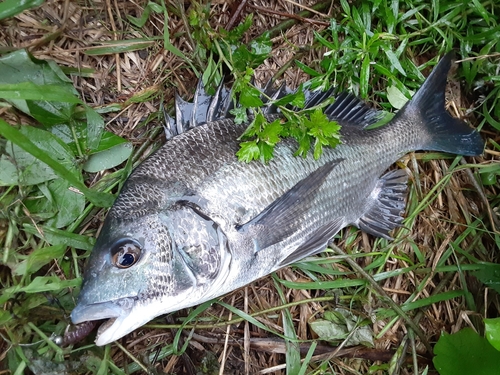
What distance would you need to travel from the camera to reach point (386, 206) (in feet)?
8.43

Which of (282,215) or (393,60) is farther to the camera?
(393,60)

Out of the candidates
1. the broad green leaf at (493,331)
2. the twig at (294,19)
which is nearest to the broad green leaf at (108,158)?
the twig at (294,19)

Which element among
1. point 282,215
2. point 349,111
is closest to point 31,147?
point 282,215

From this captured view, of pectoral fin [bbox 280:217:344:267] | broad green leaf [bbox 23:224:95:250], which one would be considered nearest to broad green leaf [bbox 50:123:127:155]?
broad green leaf [bbox 23:224:95:250]

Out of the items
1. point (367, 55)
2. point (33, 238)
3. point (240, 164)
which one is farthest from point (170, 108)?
point (367, 55)

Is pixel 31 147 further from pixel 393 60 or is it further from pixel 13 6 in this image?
pixel 393 60

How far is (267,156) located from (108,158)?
0.91 metres

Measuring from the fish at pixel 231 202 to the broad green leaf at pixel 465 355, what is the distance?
0.69 meters

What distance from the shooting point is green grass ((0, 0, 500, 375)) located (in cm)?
210

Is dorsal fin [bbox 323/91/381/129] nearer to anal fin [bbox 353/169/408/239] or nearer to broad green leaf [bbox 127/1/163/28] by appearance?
anal fin [bbox 353/169/408/239]

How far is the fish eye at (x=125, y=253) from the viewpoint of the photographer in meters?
1.77

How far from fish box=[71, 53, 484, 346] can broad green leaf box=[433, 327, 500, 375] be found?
27.1 inches

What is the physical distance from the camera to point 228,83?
256cm

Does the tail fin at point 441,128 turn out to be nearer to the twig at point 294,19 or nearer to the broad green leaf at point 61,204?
the twig at point 294,19
